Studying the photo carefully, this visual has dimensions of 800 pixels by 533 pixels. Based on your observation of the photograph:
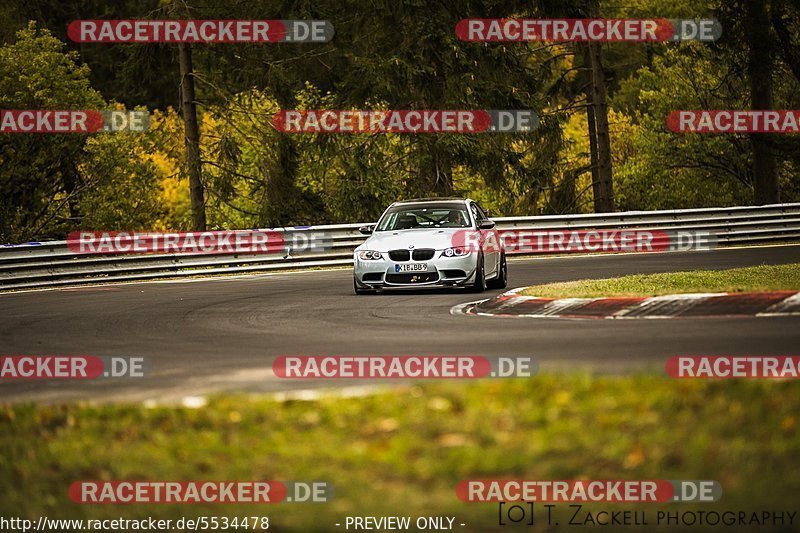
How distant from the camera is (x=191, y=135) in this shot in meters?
38.6

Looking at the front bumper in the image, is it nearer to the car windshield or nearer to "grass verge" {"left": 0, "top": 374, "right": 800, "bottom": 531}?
the car windshield

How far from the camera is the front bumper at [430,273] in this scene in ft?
64.2

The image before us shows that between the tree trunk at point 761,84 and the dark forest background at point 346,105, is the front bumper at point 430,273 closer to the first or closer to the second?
the dark forest background at point 346,105

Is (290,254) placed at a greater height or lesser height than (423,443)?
greater

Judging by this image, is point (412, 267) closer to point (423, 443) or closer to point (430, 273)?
point (430, 273)

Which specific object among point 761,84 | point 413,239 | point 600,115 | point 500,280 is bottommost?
point 500,280

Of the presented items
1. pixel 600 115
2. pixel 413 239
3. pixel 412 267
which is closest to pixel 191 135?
pixel 600 115

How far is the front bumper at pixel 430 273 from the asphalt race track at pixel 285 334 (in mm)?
226

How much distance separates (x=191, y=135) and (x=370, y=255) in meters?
19.8

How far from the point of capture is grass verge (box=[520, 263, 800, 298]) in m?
16.3

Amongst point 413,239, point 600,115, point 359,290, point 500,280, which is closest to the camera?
point 413,239

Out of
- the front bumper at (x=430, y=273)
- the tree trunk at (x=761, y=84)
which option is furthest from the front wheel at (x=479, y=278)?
the tree trunk at (x=761, y=84)

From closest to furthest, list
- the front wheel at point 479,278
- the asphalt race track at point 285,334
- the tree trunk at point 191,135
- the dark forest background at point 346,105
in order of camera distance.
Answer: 1. the asphalt race track at point 285,334
2. the front wheel at point 479,278
3. the tree trunk at point 191,135
4. the dark forest background at point 346,105

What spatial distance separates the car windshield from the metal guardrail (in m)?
6.76
